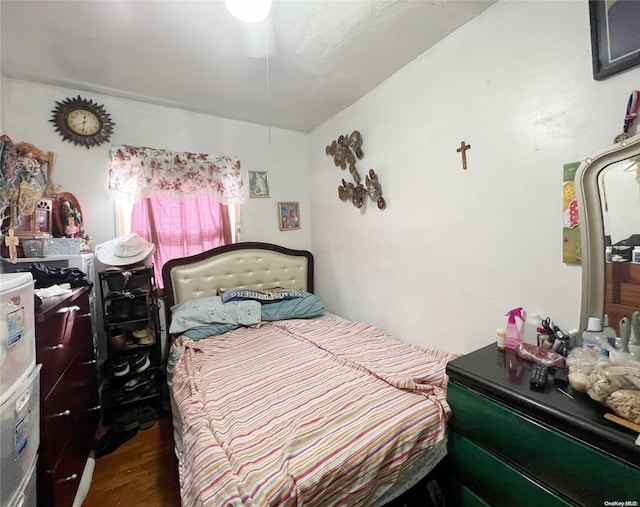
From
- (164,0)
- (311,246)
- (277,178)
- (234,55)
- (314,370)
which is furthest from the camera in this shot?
(311,246)

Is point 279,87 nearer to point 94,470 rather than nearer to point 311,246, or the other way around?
point 311,246

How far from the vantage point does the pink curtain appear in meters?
2.43

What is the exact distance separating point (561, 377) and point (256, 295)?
82.7 inches

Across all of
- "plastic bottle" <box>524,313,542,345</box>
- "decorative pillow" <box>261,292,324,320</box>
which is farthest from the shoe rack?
"plastic bottle" <box>524,313,542,345</box>

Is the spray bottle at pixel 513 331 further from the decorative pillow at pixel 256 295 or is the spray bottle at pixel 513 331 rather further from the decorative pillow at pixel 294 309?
the decorative pillow at pixel 256 295

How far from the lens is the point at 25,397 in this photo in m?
0.89

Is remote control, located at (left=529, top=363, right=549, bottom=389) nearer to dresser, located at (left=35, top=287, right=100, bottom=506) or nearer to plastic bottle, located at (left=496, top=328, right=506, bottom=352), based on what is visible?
plastic bottle, located at (left=496, top=328, right=506, bottom=352)

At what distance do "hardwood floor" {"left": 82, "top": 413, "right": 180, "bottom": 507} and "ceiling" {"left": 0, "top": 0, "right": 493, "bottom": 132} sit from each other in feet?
8.25

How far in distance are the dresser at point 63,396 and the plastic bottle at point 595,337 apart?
2.05 meters

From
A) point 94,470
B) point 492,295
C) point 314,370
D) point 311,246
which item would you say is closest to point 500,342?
point 492,295

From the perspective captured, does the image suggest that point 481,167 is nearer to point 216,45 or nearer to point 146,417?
point 216,45

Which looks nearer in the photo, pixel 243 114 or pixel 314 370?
pixel 314 370

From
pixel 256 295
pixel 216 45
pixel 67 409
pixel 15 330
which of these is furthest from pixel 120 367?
pixel 216 45

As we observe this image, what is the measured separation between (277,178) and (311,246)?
0.84 meters
